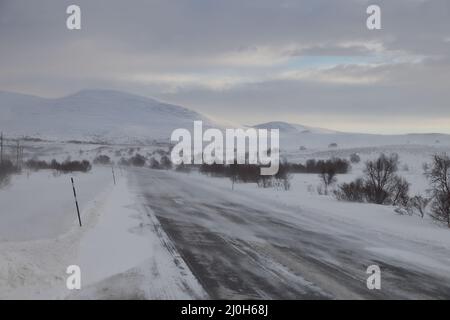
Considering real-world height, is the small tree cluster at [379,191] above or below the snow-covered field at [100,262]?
above

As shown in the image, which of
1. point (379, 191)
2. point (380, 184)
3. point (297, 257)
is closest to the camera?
point (297, 257)

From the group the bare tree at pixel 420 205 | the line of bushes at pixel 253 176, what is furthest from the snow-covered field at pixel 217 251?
the line of bushes at pixel 253 176

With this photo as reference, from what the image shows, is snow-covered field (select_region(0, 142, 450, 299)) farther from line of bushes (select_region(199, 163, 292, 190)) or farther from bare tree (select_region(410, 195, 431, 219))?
line of bushes (select_region(199, 163, 292, 190))

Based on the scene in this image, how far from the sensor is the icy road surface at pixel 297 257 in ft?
26.1

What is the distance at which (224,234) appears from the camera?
534 inches

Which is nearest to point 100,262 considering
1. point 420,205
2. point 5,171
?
point 420,205

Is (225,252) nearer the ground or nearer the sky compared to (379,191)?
nearer the ground

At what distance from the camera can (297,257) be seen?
34.3 feet

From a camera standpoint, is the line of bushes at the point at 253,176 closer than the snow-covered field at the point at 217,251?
No

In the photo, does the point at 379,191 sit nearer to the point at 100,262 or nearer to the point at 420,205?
the point at 420,205

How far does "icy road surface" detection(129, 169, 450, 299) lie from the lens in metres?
7.96

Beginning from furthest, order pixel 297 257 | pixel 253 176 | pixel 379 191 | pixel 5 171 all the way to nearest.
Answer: pixel 5 171 < pixel 253 176 < pixel 379 191 < pixel 297 257

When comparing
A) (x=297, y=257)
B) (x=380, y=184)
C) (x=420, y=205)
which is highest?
(x=380, y=184)

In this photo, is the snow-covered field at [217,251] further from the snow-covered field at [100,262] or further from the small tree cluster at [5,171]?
the small tree cluster at [5,171]
